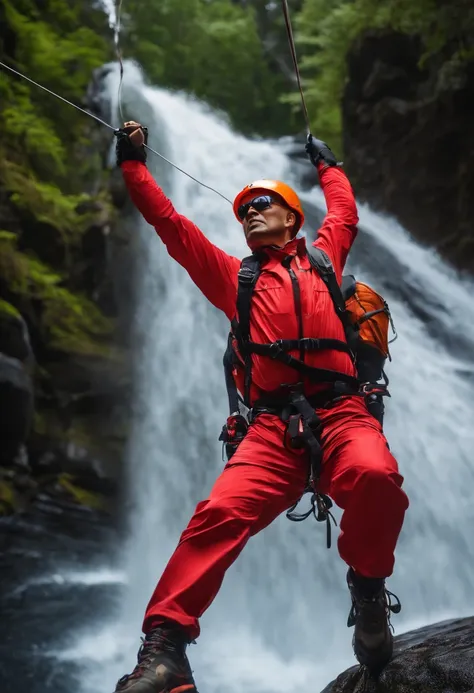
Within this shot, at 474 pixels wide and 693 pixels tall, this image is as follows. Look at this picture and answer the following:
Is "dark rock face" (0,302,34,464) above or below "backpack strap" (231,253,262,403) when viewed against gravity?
above

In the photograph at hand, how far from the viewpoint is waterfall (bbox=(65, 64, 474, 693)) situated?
6543mm

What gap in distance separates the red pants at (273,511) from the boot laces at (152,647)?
5 cm

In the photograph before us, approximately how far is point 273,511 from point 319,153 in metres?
2.13

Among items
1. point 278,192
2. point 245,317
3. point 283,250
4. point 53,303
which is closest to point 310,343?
point 245,317

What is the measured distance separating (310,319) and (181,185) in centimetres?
1024

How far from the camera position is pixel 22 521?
26.2 ft

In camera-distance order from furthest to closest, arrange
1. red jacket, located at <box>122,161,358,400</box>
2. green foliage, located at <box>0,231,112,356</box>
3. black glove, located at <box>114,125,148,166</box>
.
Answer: green foliage, located at <box>0,231,112,356</box>
black glove, located at <box>114,125,148,166</box>
red jacket, located at <box>122,161,358,400</box>

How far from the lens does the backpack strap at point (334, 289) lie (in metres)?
3.24

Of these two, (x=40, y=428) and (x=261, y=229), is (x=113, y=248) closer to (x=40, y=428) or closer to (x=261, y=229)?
(x=40, y=428)

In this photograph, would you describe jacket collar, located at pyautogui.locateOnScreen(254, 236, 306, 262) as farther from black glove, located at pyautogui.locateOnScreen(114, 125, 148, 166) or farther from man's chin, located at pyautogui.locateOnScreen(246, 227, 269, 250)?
black glove, located at pyautogui.locateOnScreen(114, 125, 148, 166)

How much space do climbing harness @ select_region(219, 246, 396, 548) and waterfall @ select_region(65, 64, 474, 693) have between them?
353cm

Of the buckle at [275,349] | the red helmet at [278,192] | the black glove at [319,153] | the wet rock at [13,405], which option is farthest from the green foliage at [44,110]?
the buckle at [275,349]

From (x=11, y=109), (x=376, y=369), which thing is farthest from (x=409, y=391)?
(x=11, y=109)

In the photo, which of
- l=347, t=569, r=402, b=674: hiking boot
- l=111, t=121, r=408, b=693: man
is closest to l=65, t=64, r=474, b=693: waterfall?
l=347, t=569, r=402, b=674: hiking boot
